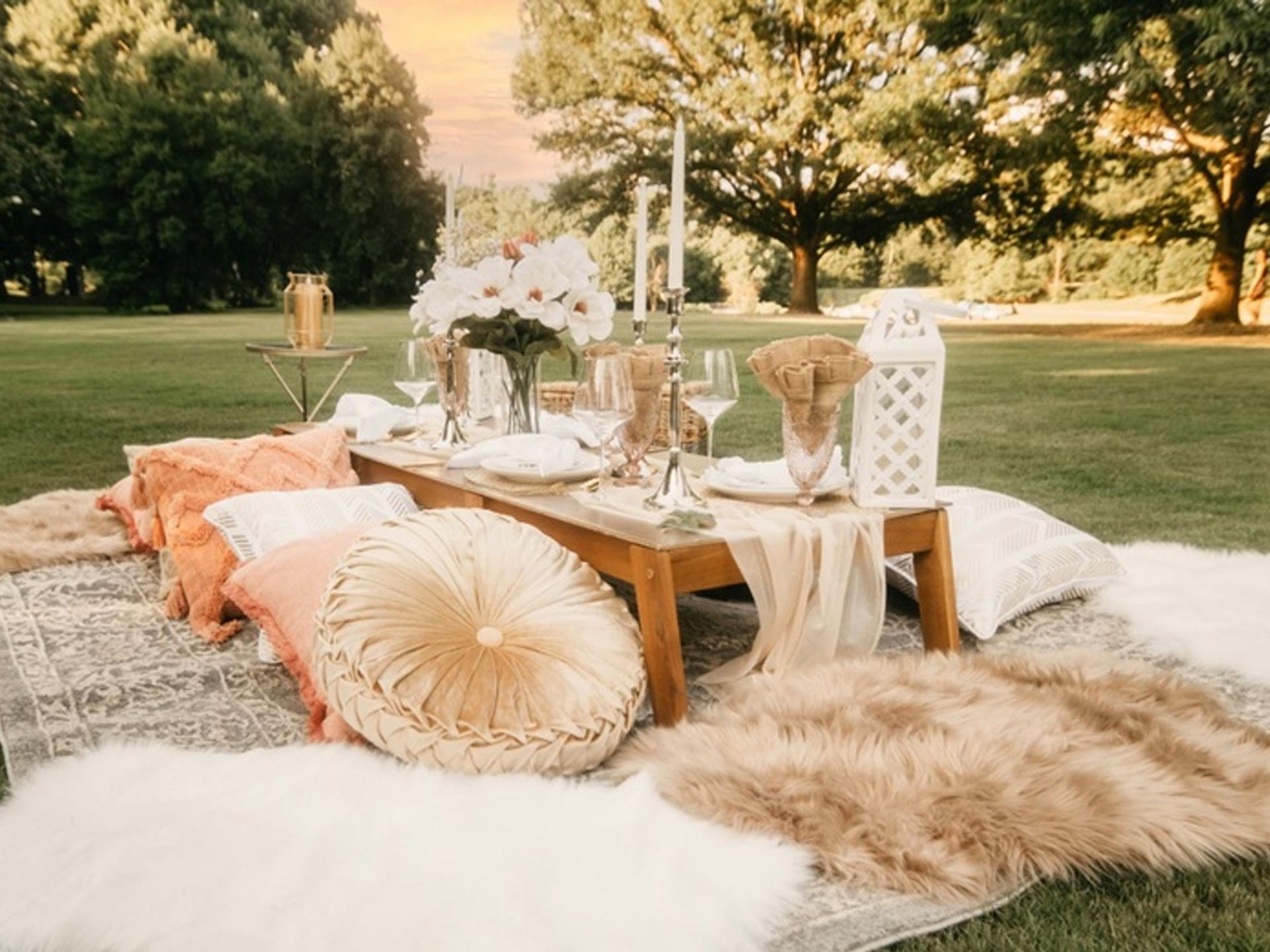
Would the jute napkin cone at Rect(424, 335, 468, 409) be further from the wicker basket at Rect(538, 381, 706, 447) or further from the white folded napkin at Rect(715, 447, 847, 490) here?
the white folded napkin at Rect(715, 447, 847, 490)

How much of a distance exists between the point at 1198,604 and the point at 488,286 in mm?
2111

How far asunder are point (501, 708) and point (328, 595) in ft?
1.36

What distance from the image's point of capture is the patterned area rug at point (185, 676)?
153 cm

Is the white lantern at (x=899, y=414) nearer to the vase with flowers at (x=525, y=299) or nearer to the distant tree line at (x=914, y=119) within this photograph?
the vase with flowers at (x=525, y=299)

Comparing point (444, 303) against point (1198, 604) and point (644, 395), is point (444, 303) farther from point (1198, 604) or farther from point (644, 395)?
point (1198, 604)

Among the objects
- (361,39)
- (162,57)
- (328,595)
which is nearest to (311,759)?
Answer: (328,595)

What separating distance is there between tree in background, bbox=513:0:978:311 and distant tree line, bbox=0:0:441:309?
5.58 metres

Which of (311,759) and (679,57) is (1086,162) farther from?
(311,759)

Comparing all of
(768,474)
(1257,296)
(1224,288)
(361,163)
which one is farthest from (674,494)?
(361,163)

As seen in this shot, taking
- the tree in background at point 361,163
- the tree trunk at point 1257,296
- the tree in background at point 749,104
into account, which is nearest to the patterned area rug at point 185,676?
the tree trunk at point 1257,296

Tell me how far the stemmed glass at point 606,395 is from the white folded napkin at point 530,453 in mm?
261

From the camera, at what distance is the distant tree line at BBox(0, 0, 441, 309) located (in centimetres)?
2208

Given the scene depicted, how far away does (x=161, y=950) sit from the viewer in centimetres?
134

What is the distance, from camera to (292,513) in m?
2.77
